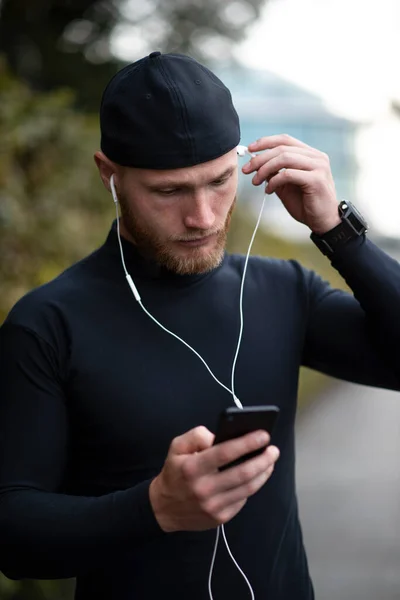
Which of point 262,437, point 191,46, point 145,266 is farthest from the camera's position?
point 191,46

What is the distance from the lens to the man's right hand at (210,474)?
1662 millimetres

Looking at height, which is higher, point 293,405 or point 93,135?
point 93,135

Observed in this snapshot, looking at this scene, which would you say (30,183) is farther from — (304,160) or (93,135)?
(304,160)

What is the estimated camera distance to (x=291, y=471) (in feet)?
8.13

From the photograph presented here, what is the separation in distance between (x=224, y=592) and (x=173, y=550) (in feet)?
0.56

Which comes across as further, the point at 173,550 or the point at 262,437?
the point at 173,550

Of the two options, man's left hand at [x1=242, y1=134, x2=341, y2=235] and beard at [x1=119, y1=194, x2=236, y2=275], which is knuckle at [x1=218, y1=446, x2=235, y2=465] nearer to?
beard at [x1=119, y1=194, x2=236, y2=275]

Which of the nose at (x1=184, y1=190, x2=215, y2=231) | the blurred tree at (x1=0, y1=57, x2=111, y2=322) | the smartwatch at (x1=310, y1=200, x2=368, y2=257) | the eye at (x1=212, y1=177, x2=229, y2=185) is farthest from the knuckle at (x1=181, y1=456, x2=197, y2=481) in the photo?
the blurred tree at (x1=0, y1=57, x2=111, y2=322)

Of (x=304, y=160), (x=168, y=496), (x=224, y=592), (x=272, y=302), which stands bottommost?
(x=224, y=592)

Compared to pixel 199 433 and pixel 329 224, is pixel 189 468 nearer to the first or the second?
pixel 199 433

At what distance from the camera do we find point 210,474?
169 cm

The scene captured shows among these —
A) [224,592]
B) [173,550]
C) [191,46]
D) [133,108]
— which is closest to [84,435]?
[173,550]

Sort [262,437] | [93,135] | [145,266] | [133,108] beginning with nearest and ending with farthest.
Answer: [262,437]
[133,108]
[145,266]
[93,135]

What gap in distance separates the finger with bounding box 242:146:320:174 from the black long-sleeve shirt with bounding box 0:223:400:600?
268 mm
